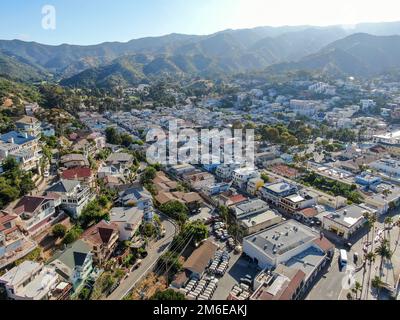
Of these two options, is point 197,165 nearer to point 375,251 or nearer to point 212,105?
point 375,251

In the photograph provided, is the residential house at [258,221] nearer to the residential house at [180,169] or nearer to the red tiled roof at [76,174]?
the residential house at [180,169]

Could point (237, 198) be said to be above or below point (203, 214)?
above

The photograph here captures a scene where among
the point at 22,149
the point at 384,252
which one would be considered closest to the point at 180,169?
the point at 22,149

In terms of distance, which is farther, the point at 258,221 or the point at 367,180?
the point at 367,180

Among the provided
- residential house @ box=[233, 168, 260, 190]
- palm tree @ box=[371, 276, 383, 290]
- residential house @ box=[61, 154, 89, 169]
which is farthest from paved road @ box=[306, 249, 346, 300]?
residential house @ box=[61, 154, 89, 169]

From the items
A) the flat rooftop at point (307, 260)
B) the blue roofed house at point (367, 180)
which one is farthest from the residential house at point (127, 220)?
the blue roofed house at point (367, 180)

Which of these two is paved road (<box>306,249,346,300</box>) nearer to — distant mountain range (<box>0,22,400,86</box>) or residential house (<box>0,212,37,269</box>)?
residential house (<box>0,212,37,269</box>)

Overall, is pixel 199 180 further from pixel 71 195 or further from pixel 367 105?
pixel 367 105
